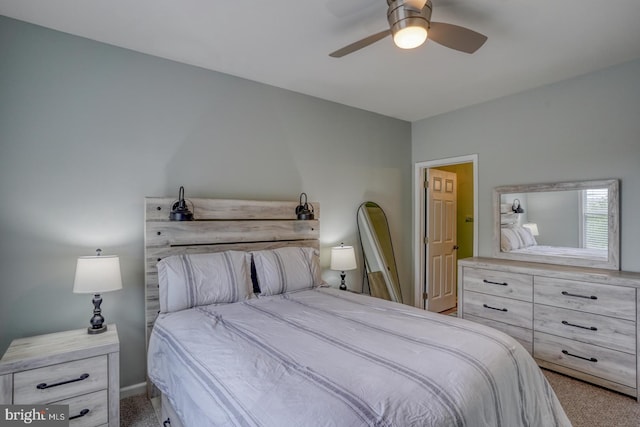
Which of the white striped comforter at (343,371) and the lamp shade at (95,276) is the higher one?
the lamp shade at (95,276)

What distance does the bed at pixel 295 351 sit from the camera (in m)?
1.17

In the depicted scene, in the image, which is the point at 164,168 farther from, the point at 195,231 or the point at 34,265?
the point at 34,265

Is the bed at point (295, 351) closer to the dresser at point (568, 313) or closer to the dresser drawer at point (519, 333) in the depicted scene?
the dresser at point (568, 313)

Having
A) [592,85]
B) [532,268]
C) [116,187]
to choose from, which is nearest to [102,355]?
[116,187]

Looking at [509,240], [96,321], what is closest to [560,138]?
[509,240]

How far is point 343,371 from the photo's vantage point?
1.33m

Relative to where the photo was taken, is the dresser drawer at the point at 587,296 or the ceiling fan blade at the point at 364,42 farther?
the dresser drawer at the point at 587,296

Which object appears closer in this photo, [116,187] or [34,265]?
[34,265]

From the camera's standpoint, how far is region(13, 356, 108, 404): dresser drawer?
5.85ft

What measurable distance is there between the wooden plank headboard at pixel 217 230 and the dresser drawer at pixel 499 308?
1734mm

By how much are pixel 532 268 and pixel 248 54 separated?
3.15 m

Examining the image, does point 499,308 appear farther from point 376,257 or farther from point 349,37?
point 349,37

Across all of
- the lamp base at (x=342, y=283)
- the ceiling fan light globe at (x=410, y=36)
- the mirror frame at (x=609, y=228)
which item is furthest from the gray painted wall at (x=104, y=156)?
the mirror frame at (x=609, y=228)

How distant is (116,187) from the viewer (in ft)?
8.20
